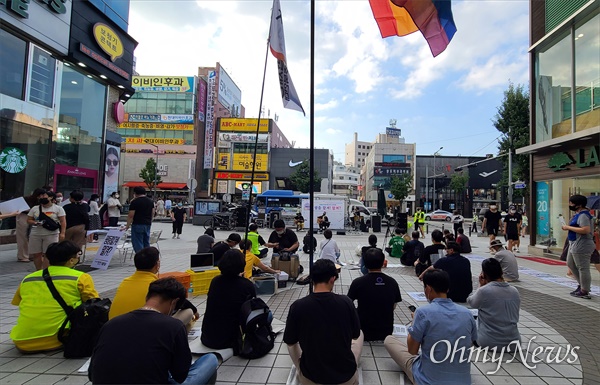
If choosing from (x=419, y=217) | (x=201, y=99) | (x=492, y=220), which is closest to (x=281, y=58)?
(x=492, y=220)

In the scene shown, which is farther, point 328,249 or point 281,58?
point 328,249

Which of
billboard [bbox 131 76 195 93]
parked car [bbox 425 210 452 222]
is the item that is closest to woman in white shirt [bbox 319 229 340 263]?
parked car [bbox 425 210 452 222]

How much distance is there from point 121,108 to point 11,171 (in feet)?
23.8

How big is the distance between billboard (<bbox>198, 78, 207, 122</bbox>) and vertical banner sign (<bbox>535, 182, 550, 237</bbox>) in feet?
142

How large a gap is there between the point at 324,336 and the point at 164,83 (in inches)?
1995

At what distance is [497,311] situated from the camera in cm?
363

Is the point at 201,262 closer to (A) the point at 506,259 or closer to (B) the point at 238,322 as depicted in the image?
(B) the point at 238,322

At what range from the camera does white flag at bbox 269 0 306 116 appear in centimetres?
478

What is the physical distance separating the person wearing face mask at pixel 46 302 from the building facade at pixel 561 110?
42.2 ft

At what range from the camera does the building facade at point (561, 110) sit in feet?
33.3

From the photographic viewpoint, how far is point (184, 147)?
1800 inches

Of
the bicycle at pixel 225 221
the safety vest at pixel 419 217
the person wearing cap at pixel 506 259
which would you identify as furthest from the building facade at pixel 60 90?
the safety vest at pixel 419 217

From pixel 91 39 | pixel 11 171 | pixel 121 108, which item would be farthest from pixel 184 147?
pixel 11 171

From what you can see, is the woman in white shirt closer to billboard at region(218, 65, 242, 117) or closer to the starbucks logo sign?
the starbucks logo sign
